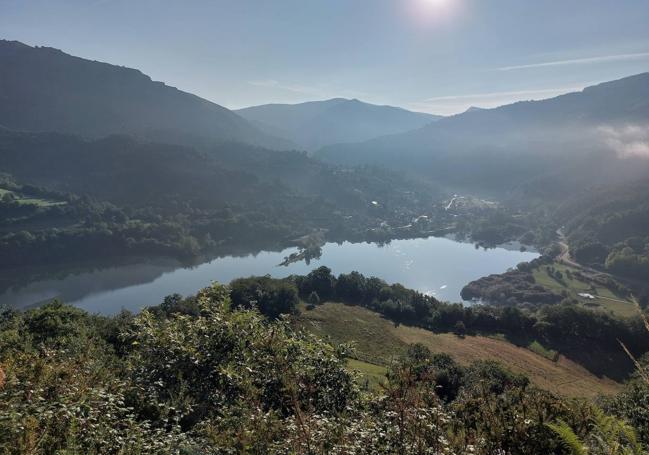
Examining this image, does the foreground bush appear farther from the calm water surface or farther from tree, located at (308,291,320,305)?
the calm water surface

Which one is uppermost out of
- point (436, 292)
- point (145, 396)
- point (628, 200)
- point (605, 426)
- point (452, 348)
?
point (605, 426)

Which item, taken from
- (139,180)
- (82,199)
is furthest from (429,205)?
(82,199)

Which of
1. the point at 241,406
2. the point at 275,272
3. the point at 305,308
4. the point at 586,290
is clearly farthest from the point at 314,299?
the point at 586,290

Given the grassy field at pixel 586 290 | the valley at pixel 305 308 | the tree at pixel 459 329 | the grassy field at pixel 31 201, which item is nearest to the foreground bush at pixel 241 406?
the valley at pixel 305 308

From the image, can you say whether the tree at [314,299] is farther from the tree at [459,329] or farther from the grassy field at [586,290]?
the grassy field at [586,290]

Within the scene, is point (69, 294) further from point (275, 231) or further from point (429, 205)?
point (429, 205)

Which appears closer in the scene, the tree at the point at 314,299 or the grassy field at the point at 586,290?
the tree at the point at 314,299
